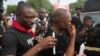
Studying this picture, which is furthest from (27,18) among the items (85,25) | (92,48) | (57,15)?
(85,25)

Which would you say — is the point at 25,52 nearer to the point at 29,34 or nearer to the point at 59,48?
the point at 29,34

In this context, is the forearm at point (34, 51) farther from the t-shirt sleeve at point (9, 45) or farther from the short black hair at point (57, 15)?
the short black hair at point (57, 15)

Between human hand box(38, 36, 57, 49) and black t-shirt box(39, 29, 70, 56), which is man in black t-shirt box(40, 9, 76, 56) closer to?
black t-shirt box(39, 29, 70, 56)

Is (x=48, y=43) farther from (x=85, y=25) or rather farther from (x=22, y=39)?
(x=85, y=25)

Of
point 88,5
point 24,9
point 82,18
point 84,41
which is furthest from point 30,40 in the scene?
point 82,18

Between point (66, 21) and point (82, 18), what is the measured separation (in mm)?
2584

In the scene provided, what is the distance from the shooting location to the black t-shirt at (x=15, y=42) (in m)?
3.17

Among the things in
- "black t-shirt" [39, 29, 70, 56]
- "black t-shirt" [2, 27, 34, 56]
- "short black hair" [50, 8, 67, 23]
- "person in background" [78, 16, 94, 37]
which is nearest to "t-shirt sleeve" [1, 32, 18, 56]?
"black t-shirt" [2, 27, 34, 56]

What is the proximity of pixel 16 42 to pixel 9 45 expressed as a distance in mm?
98

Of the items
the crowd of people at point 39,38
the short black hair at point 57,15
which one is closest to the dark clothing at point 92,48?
the crowd of people at point 39,38

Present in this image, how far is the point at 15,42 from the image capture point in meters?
3.23

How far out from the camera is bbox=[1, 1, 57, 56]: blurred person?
10.3 feet

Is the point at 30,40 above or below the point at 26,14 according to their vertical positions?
below

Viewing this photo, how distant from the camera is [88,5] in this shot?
5.68m
